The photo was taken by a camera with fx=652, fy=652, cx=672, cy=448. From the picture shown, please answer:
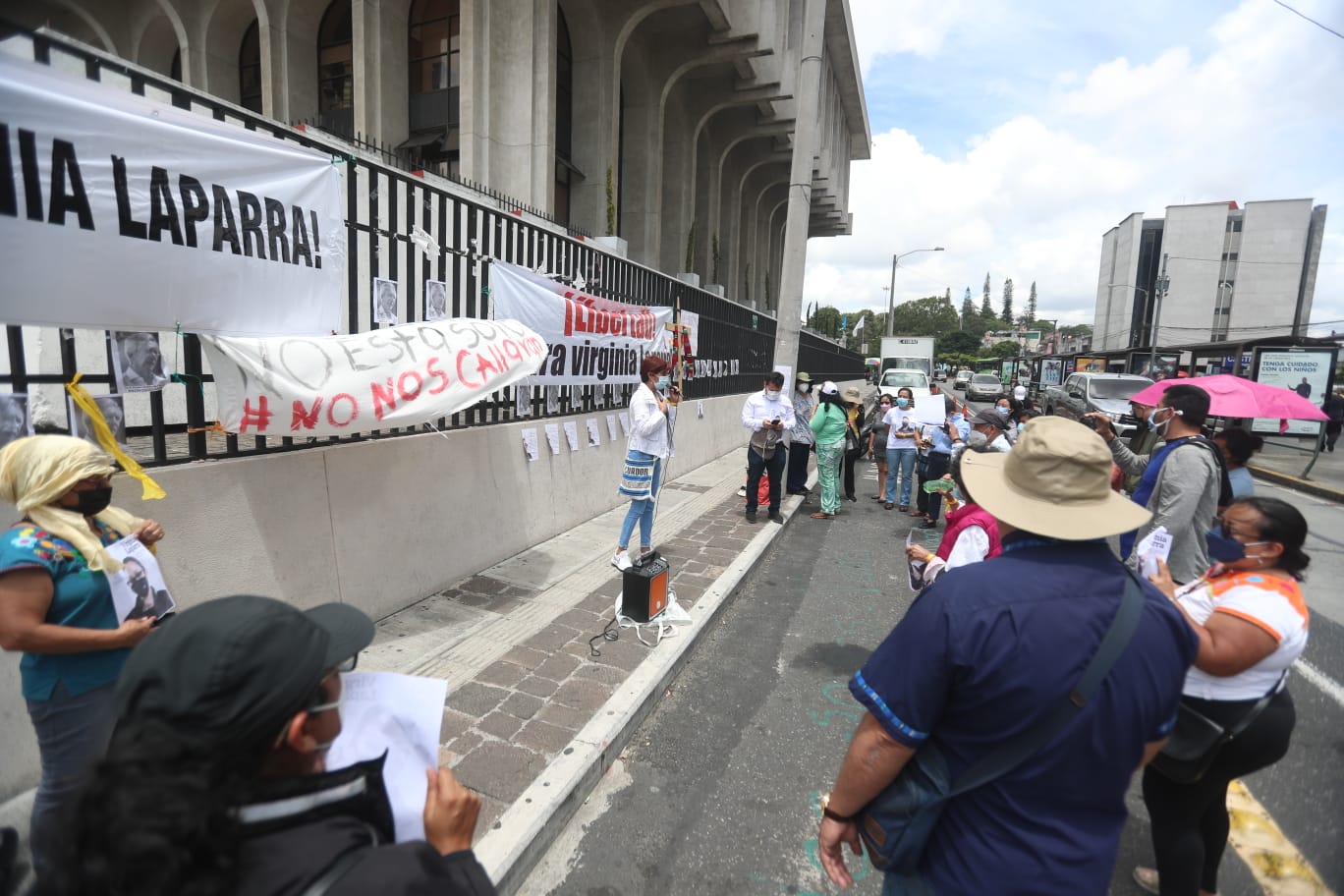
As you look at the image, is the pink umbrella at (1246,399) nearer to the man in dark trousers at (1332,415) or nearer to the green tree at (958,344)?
the man in dark trousers at (1332,415)

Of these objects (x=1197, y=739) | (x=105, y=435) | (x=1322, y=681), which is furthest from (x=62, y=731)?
(x=1322, y=681)

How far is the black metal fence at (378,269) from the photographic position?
3.06 m

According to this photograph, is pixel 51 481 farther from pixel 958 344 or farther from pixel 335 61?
pixel 958 344

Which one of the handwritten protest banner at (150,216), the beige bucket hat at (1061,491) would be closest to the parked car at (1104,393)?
the beige bucket hat at (1061,491)

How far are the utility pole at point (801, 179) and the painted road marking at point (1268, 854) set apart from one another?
829cm

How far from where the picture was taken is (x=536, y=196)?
13273mm

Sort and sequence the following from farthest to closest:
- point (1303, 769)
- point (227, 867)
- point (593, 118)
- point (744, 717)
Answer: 1. point (593, 118)
2. point (744, 717)
3. point (1303, 769)
4. point (227, 867)

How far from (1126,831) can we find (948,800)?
2.29m

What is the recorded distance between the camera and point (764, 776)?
3428mm

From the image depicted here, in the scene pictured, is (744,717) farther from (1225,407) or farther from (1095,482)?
(1225,407)

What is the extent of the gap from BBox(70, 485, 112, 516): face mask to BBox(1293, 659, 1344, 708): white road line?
22.4 feet

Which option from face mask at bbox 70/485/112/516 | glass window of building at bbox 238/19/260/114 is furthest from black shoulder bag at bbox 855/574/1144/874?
glass window of building at bbox 238/19/260/114

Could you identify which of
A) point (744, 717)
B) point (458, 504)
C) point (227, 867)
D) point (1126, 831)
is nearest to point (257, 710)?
point (227, 867)

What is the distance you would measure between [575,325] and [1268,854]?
20.6ft
